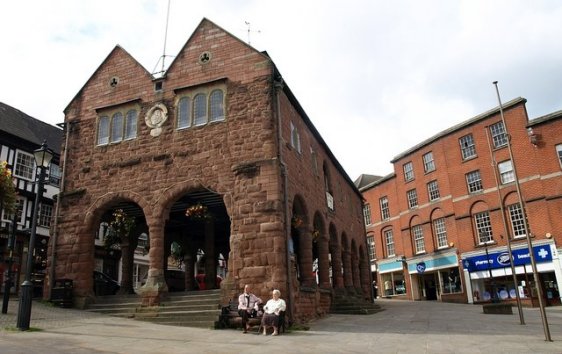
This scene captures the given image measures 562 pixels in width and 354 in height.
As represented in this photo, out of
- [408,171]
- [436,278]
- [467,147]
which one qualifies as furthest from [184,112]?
[436,278]

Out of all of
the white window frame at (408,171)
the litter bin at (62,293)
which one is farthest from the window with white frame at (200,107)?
the white window frame at (408,171)

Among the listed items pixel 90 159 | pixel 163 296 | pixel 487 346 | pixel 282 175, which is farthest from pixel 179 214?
pixel 487 346

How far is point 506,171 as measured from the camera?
97.6 ft

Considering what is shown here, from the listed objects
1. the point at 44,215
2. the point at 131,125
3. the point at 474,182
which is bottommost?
the point at 44,215

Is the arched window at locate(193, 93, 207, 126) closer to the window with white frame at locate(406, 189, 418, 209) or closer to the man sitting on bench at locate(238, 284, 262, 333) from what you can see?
the man sitting on bench at locate(238, 284, 262, 333)

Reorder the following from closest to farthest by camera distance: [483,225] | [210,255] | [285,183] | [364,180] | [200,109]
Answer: [285,183], [200,109], [210,255], [483,225], [364,180]

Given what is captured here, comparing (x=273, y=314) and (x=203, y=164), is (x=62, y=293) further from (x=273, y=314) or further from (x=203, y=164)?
(x=273, y=314)

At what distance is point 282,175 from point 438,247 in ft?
76.7

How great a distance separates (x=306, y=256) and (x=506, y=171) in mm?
19454

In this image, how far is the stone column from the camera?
645 inches

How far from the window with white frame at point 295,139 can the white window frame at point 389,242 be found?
2450 cm

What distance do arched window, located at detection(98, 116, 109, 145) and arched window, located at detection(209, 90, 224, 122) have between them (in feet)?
14.6

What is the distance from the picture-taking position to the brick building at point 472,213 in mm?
27406

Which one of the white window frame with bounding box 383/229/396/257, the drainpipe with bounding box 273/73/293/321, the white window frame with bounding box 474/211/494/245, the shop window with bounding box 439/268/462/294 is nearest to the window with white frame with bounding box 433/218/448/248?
the shop window with bounding box 439/268/462/294
